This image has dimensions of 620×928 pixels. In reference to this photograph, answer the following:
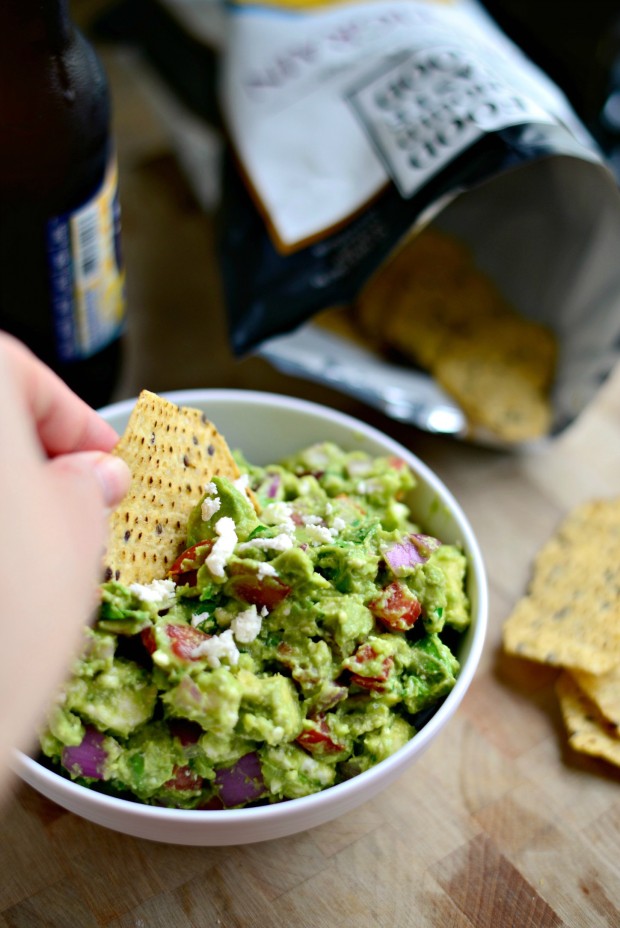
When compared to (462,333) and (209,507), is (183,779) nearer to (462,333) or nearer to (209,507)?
(209,507)

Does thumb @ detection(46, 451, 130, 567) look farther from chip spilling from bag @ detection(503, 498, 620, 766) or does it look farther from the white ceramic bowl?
chip spilling from bag @ detection(503, 498, 620, 766)

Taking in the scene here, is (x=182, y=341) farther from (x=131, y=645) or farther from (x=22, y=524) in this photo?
(x=22, y=524)

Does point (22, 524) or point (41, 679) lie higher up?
point (22, 524)

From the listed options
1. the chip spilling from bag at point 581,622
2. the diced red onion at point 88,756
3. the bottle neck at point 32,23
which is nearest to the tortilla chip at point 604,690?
the chip spilling from bag at point 581,622

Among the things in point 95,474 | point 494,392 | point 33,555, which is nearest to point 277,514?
point 95,474

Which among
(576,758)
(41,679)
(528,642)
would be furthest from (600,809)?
(41,679)

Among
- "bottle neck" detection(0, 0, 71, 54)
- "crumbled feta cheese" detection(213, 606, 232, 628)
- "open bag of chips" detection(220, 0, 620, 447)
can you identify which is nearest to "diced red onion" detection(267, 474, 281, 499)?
"crumbled feta cheese" detection(213, 606, 232, 628)

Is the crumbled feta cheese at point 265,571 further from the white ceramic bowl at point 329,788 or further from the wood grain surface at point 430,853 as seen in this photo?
the wood grain surface at point 430,853
